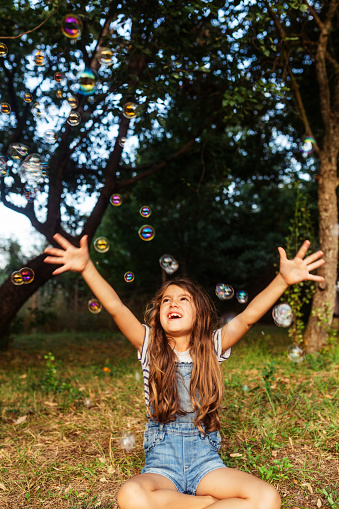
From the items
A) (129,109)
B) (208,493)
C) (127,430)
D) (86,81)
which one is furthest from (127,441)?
(129,109)

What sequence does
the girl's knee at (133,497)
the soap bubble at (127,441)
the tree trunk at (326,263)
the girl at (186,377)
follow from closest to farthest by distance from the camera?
the girl's knee at (133,497)
the girl at (186,377)
the soap bubble at (127,441)
the tree trunk at (326,263)

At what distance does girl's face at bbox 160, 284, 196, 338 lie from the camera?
84.1 inches

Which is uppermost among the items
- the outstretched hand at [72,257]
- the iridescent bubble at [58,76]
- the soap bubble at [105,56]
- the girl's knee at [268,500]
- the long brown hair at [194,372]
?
the iridescent bubble at [58,76]

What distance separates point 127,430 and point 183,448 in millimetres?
1268

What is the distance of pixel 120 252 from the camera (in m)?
11.9

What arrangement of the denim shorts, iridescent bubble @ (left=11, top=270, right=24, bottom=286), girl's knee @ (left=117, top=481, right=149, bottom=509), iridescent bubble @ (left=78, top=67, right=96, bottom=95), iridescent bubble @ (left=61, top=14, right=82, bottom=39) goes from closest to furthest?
girl's knee @ (left=117, top=481, right=149, bottom=509) → the denim shorts → iridescent bubble @ (left=61, top=14, right=82, bottom=39) → iridescent bubble @ (left=78, top=67, right=96, bottom=95) → iridescent bubble @ (left=11, top=270, right=24, bottom=286)

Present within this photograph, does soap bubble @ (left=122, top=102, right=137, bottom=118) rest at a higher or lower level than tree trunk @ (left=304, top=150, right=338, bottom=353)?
higher

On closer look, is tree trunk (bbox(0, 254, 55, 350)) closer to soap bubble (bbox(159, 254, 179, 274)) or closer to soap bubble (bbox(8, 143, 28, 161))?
soap bubble (bbox(8, 143, 28, 161))

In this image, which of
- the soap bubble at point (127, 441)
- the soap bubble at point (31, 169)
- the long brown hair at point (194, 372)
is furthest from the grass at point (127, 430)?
the soap bubble at point (31, 169)

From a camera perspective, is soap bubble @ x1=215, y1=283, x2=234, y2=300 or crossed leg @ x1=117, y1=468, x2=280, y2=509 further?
soap bubble @ x1=215, y1=283, x2=234, y2=300

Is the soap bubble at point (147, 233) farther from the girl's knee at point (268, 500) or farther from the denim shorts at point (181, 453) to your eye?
the girl's knee at point (268, 500)

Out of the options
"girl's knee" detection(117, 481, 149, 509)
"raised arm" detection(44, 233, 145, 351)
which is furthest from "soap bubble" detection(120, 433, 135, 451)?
"girl's knee" detection(117, 481, 149, 509)

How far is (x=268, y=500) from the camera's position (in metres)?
Result: 1.72

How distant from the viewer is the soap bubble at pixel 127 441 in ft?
9.38
